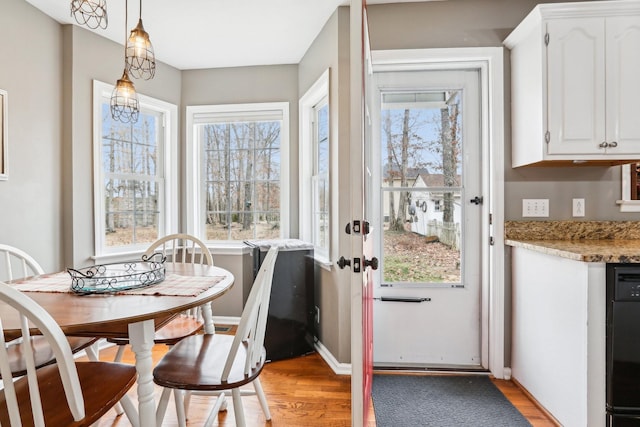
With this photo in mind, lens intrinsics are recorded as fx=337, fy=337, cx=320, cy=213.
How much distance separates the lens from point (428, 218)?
2.38m

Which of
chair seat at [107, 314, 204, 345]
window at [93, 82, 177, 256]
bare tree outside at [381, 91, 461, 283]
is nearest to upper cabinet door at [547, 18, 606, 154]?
bare tree outside at [381, 91, 461, 283]

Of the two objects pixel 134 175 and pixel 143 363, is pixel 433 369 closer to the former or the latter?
pixel 143 363

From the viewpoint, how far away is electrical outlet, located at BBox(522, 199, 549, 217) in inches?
84.6

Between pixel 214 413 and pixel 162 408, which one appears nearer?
pixel 162 408

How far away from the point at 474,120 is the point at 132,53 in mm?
2070

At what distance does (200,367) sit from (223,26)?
2344 millimetres

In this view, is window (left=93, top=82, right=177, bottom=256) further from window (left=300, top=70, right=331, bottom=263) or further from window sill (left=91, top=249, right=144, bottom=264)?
window (left=300, top=70, right=331, bottom=263)

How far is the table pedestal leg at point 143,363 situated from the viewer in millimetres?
1183

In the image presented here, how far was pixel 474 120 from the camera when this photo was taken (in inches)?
91.0

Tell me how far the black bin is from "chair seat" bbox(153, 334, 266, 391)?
81cm

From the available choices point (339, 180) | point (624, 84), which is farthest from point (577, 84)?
point (339, 180)

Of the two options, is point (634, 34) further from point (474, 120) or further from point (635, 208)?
point (635, 208)

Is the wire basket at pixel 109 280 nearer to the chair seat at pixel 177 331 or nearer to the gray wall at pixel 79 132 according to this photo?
the chair seat at pixel 177 331

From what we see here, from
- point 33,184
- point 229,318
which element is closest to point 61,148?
point 33,184
